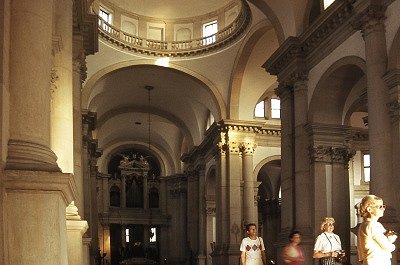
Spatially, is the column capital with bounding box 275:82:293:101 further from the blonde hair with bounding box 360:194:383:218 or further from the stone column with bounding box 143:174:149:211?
the stone column with bounding box 143:174:149:211

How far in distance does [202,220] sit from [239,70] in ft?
34.7

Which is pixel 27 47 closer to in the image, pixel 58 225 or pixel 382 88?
pixel 58 225

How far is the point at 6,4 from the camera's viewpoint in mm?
7301

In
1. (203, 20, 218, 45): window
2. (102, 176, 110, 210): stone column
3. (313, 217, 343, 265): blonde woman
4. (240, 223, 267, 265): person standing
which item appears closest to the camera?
(313, 217, 343, 265): blonde woman

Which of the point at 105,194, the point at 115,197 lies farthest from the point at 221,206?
the point at 115,197

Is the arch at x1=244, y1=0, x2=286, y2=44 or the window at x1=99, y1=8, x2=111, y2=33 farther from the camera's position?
the window at x1=99, y1=8, x2=111, y2=33

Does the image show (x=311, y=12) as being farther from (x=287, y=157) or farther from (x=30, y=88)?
(x=30, y=88)

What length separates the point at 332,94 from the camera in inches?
806

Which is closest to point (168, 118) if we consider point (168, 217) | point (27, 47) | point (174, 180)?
point (174, 180)

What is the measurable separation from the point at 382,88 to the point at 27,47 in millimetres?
10529

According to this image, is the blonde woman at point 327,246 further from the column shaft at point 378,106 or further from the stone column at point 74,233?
the stone column at point 74,233

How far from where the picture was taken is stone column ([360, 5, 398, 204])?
50.2ft

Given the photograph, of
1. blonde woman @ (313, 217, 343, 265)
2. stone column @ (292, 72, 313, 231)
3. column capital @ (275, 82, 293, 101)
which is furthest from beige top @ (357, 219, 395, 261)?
column capital @ (275, 82, 293, 101)

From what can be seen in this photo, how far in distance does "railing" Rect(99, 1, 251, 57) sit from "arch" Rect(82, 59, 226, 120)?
0.63 meters
